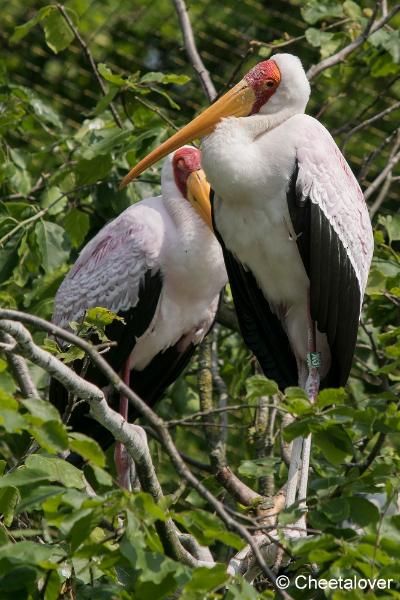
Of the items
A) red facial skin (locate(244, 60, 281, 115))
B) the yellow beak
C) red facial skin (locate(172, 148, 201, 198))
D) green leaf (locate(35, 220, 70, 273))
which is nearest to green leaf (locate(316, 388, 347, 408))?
red facial skin (locate(244, 60, 281, 115))

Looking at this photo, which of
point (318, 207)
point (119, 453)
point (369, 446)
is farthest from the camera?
point (119, 453)

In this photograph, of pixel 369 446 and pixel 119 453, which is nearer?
pixel 369 446

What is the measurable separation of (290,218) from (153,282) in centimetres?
71

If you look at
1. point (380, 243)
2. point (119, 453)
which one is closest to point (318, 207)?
point (380, 243)

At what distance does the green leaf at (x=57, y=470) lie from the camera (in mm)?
2497

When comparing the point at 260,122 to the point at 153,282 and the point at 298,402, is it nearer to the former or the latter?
the point at 153,282

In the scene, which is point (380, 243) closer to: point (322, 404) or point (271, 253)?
point (271, 253)

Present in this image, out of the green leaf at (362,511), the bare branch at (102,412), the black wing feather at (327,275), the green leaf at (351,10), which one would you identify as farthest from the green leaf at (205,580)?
the green leaf at (351,10)

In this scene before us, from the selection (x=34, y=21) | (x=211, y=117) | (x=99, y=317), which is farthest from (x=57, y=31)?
A: (x=99, y=317)

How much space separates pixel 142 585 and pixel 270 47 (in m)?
2.72

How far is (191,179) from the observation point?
443 centimetres

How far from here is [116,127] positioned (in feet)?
15.1

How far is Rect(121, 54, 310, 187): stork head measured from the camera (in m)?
3.90

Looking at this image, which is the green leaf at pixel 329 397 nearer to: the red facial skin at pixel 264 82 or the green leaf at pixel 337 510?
the green leaf at pixel 337 510
